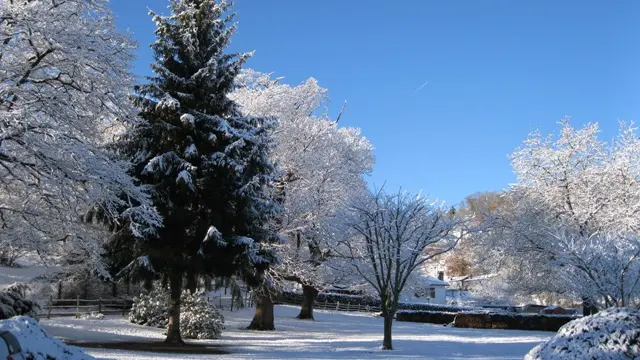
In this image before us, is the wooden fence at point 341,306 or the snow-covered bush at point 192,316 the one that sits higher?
the snow-covered bush at point 192,316

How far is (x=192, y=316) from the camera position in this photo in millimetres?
21859

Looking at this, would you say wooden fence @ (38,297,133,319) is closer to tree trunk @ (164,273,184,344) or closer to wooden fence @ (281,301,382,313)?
tree trunk @ (164,273,184,344)

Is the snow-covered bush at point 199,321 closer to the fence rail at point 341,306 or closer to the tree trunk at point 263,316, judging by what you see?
the tree trunk at point 263,316

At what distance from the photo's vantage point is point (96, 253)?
1516cm

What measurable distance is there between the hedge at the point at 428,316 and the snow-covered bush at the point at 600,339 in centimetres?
2795

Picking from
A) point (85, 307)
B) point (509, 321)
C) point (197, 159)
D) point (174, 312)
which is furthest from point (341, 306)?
point (197, 159)

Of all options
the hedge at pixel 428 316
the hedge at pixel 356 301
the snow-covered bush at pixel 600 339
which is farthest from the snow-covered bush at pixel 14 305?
the hedge at pixel 356 301

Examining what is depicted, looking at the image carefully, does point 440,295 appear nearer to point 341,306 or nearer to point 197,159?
point 341,306

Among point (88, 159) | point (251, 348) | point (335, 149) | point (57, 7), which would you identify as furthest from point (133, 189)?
point (335, 149)

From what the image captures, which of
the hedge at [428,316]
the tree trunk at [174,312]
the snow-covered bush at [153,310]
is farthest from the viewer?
the hedge at [428,316]

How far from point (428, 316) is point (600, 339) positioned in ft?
97.1

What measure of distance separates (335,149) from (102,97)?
17527mm

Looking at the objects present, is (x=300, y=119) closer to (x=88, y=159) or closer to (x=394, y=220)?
(x=394, y=220)

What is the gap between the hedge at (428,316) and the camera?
37.8 meters
